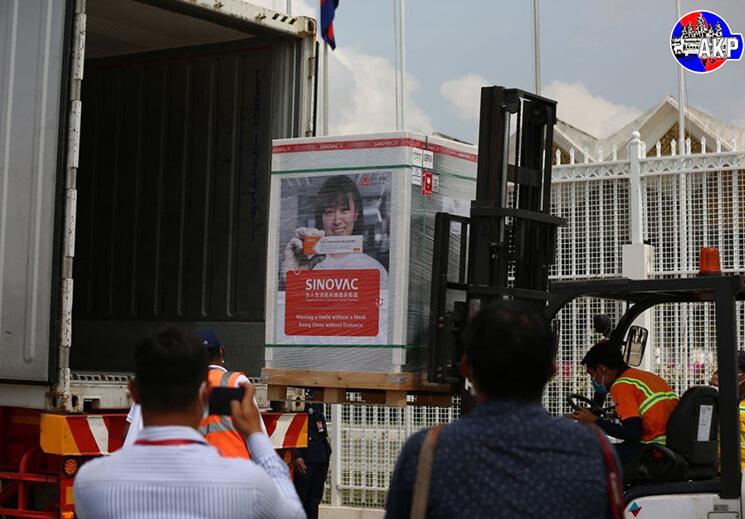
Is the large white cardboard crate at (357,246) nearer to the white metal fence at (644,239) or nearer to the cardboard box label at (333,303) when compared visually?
the cardboard box label at (333,303)

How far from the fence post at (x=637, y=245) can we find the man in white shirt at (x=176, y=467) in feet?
23.3

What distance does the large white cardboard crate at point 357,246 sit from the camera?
559 centimetres

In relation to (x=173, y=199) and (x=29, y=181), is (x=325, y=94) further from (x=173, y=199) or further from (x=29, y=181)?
(x=29, y=181)

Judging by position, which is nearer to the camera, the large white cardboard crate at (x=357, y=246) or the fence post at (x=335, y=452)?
the large white cardboard crate at (x=357, y=246)

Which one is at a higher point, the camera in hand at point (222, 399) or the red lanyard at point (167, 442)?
the camera in hand at point (222, 399)

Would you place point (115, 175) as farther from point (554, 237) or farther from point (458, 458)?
point (458, 458)

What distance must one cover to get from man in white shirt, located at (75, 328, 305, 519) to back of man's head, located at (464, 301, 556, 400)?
1.53 ft

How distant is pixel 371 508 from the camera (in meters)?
10.4

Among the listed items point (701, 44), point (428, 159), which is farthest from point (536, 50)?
point (428, 159)

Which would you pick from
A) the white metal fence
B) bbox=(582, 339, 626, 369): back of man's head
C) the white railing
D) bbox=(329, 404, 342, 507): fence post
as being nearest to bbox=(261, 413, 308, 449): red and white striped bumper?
bbox=(582, 339, 626, 369): back of man's head

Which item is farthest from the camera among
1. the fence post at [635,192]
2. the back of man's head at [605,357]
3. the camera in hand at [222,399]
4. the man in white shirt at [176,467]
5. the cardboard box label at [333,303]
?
the fence post at [635,192]

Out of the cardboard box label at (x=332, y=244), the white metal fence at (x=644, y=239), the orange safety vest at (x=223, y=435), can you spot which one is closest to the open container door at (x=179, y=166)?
the cardboard box label at (x=332, y=244)

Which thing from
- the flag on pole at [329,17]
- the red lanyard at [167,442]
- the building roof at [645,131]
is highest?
the flag on pole at [329,17]

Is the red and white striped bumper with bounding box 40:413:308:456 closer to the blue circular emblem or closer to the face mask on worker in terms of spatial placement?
the face mask on worker
